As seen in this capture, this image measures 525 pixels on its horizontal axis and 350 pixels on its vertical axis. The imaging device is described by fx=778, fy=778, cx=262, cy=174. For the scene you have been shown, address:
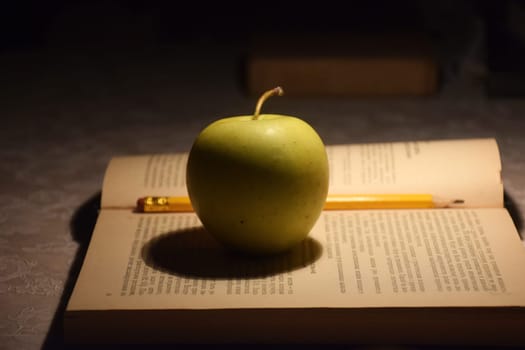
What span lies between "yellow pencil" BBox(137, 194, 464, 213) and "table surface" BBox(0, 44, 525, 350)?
0.08 meters

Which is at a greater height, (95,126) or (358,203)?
(358,203)

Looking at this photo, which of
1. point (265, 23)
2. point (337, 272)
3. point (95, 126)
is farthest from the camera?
point (265, 23)

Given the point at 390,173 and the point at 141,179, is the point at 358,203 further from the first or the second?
the point at 141,179

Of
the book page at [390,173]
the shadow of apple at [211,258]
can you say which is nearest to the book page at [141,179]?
the book page at [390,173]

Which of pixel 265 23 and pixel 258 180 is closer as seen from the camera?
pixel 258 180

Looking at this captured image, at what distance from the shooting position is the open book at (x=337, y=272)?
62 centimetres

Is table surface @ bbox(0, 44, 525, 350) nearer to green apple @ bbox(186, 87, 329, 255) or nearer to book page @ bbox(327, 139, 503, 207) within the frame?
book page @ bbox(327, 139, 503, 207)

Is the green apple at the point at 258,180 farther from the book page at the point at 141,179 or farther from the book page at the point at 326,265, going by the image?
the book page at the point at 141,179

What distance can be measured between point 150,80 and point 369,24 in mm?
573

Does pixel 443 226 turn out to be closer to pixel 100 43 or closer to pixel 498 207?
pixel 498 207

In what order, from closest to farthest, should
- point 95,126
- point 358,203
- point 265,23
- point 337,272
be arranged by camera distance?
point 337,272 → point 358,203 → point 95,126 → point 265,23

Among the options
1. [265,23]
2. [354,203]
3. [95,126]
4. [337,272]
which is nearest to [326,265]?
[337,272]

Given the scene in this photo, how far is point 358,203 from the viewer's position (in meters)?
0.86

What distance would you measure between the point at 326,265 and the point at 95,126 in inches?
27.9
